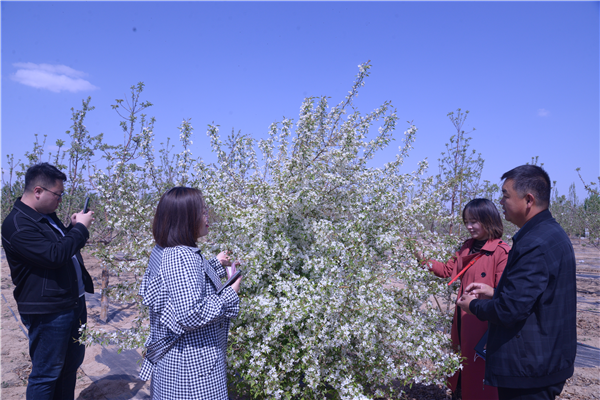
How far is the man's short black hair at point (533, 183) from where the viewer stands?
213 centimetres

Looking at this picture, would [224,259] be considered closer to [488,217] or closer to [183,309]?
[183,309]

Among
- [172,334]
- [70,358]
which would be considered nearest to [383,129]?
[172,334]

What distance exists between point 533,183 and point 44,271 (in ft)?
11.7

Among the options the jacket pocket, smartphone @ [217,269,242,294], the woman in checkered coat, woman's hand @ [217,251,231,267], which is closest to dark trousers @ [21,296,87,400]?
the jacket pocket

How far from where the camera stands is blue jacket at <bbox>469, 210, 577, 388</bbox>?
6.42 ft

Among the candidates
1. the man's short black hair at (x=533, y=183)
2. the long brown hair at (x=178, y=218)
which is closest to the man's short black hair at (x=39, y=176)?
the long brown hair at (x=178, y=218)

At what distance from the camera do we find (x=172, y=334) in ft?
6.25

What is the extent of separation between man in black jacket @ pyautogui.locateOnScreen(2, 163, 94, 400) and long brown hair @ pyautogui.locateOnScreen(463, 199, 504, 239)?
3.34 metres

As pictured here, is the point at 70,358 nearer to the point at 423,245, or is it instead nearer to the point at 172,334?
the point at 172,334

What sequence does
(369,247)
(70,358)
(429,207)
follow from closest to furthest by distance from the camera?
(70,358) < (369,247) < (429,207)

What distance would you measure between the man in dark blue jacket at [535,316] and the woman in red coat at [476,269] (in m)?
0.95

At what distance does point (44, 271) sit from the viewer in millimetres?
2799

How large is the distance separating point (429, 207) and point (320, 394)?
207 cm

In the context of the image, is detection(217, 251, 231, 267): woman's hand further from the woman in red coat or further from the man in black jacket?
the woman in red coat
